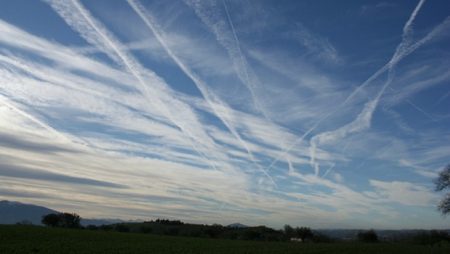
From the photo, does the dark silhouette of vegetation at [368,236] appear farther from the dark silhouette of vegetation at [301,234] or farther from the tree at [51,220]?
the tree at [51,220]

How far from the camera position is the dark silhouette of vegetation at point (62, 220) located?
431ft

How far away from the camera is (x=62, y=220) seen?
134 meters

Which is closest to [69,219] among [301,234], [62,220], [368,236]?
[62,220]

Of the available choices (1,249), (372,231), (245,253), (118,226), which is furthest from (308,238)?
(1,249)

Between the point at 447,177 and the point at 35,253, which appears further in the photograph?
the point at 447,177

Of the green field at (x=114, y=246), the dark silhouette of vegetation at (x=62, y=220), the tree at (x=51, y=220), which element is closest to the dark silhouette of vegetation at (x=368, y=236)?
the green field at (x=114, y=246)

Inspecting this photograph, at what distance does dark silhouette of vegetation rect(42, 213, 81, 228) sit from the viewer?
131500 mm

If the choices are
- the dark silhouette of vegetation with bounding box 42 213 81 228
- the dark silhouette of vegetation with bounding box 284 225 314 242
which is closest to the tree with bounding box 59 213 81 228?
the dark silhouette of vegetation with bounding box 42 213 81 228

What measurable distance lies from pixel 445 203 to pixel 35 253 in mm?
68736

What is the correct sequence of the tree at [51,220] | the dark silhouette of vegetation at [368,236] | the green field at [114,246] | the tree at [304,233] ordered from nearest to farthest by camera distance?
the green field at [114,246]
the dark silhouette of vegetation at [368,236]
the tree at [51,220]
the tree at [304,233]

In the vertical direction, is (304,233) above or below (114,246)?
above

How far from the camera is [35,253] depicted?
35.0m

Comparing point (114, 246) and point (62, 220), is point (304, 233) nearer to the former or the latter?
point (62, 220)

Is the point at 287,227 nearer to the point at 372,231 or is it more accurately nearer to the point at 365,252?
the point at 372,231
